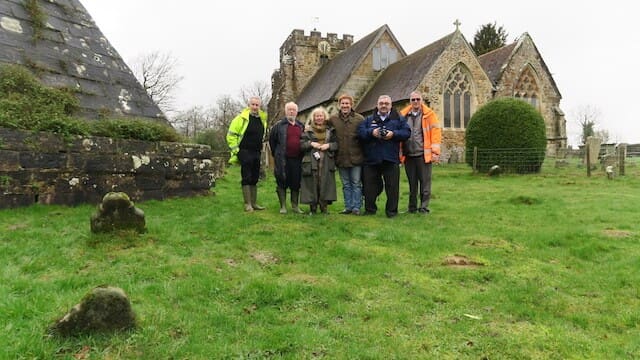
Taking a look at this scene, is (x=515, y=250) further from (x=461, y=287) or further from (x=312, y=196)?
(x=312, y=196)

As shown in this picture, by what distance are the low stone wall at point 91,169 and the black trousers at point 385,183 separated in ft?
9.60

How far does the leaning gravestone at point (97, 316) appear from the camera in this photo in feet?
9.66

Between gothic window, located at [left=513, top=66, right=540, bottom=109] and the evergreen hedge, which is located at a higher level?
gothic window, located at [left=513, top=66, right=540, bottom=109]

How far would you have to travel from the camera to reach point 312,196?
759 centimetres

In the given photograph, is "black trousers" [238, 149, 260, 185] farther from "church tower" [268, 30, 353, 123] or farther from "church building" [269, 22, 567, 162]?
"church tower" [268, 30, 353, 123]

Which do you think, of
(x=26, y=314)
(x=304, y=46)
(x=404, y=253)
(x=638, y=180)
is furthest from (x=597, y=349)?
(x=304, y=46)

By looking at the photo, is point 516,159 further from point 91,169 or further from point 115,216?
point 115,216

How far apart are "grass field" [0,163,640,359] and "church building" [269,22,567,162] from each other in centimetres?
1648

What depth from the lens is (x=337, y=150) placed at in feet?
25.2

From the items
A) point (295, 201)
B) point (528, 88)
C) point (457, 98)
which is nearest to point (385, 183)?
point (295, 201)

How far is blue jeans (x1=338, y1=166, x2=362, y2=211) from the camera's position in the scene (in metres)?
7.77

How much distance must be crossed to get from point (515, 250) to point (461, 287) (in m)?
1.69

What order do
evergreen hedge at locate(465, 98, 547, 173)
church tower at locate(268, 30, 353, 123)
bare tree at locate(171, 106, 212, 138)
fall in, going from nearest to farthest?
evergreen hedge at locate(465, 98, 547, 173), church tower at locate(268, 30, 353, 123), bare tree at locate(171, 106, 212, 138)

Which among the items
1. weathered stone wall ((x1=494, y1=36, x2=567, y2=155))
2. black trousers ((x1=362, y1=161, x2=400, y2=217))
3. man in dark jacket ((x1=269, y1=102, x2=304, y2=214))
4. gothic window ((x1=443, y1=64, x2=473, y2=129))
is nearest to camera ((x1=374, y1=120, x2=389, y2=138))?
black trousers ((x1=362, y1=161, x2=400, y2=217))
